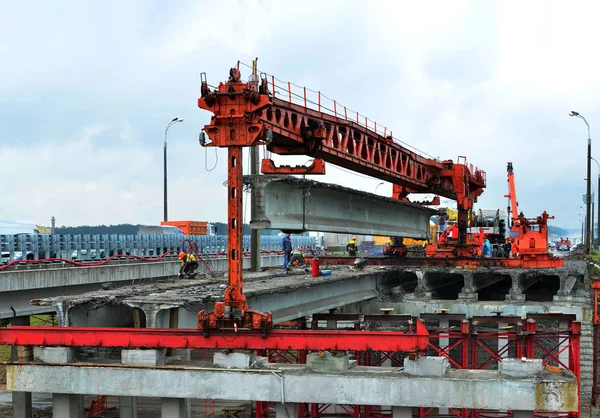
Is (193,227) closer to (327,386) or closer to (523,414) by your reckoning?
(327,386)

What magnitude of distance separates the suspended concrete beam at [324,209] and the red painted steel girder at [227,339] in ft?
10.6

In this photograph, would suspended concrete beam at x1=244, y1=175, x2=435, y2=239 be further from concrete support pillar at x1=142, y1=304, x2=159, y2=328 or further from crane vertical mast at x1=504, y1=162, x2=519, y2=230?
crane vertical mast at x1=504, y1=162, x2=519, y2=230

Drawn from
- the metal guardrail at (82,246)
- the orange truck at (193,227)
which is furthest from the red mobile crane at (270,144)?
the orange truck at (193,227)

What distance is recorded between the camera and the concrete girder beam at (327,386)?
1437 centimetres

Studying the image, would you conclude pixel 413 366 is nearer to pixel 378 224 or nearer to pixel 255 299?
pixel 255 299

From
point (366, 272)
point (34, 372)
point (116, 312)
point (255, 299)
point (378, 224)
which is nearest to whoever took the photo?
point (34, 372)

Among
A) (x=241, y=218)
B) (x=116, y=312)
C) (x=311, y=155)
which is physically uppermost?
(x=311, y=155)

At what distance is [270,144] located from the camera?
68.0ft

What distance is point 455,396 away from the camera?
14.4 meters

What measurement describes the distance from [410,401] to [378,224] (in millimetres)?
15260

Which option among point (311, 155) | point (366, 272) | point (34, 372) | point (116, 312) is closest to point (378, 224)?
point (366, 272)

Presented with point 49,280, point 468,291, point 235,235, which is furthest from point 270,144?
point 468,291

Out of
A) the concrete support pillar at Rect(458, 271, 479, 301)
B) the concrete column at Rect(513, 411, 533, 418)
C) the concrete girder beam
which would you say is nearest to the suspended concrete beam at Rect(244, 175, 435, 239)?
the concrete support pillar at Rect(458, 271, 479, 301)

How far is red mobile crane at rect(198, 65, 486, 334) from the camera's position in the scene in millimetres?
15031
